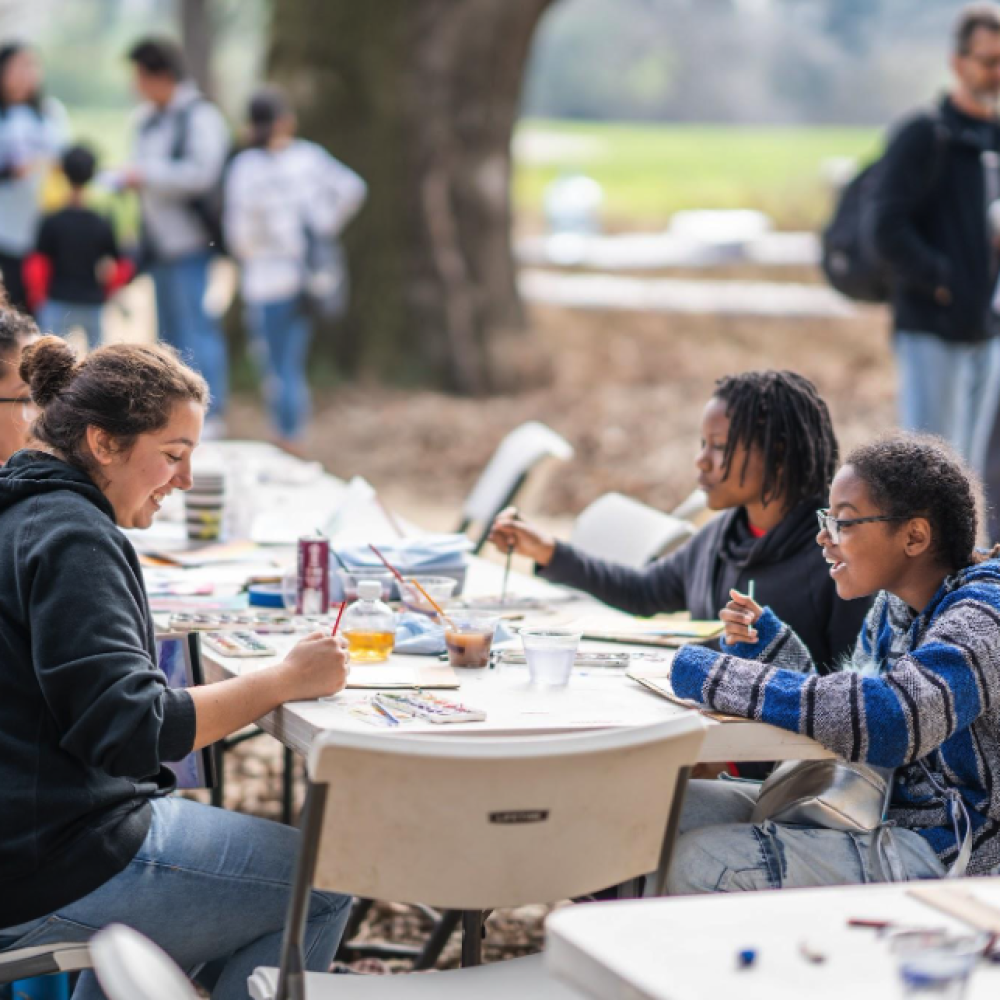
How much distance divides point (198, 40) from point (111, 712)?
20.5m

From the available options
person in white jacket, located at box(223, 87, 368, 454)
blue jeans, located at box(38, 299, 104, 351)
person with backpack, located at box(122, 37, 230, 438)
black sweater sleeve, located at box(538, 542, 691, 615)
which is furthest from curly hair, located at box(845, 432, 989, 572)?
blue jeans, located at box(38, 299, 104, 351)

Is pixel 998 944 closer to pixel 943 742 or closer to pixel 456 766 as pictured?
pixel 456 766

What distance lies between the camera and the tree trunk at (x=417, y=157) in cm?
1120

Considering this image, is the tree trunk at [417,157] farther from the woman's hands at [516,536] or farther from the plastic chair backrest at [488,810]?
the plastic chair backrest at [488,810]

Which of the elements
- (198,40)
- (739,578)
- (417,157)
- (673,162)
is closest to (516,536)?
(739,578)

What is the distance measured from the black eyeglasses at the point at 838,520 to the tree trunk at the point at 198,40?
19.3 metres

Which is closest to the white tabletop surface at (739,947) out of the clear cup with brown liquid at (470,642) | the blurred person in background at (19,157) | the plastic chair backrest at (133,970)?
the plastic chair backrest at (133,970)

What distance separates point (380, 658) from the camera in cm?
A: 305

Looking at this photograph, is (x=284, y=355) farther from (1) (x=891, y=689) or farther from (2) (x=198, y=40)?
(2) (x=198, y=40)

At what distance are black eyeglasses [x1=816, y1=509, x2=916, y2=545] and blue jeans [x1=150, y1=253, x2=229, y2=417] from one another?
6.37 metres

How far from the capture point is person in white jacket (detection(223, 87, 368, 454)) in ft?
28.5

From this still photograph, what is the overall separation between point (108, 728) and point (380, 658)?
778 millimetres

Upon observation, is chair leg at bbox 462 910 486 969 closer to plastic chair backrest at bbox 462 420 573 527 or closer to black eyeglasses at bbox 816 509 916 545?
black eyeglasses at bbox 816 509 916 545

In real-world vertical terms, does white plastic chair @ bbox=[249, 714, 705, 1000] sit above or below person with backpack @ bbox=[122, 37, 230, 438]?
below
